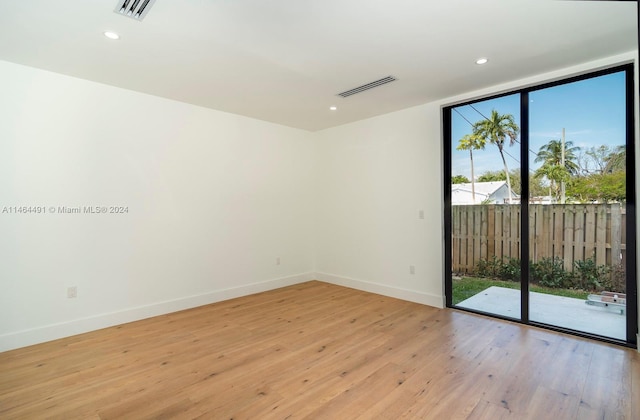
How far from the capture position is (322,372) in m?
2.46

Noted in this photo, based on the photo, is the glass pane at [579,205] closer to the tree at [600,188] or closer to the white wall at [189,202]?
the tree at [600,188]

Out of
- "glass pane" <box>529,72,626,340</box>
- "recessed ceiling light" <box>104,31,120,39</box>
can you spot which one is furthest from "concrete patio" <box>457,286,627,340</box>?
"recessed ceiling light" <box>104,31,120,39</box>

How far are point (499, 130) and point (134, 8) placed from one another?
3.77 metres

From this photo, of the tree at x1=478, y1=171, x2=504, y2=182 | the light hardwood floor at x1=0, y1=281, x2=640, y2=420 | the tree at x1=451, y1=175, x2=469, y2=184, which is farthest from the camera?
the tree at x1=451, y1=175, x2=469, y2=184

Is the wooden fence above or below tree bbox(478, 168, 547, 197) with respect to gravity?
below

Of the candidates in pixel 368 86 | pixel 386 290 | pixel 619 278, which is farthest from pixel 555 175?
pixel 386 290

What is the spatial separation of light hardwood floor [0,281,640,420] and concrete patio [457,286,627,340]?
0.20 meters

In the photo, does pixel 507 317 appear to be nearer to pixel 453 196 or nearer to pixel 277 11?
pixel 453 196

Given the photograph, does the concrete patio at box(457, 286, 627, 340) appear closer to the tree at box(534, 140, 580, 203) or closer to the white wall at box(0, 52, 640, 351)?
the white wall at box(0, 52, 640, 351)

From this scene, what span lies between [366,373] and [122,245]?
2984 mm

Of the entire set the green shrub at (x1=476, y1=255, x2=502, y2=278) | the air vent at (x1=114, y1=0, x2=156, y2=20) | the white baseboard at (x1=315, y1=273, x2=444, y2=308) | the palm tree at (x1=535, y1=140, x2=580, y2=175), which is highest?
the air vent at (x1=114, y1=0, x2=156, y2=20)

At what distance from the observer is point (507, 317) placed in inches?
139

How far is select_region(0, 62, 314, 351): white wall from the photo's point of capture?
2961 millimetres

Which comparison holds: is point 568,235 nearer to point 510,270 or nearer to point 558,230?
point 558,230
